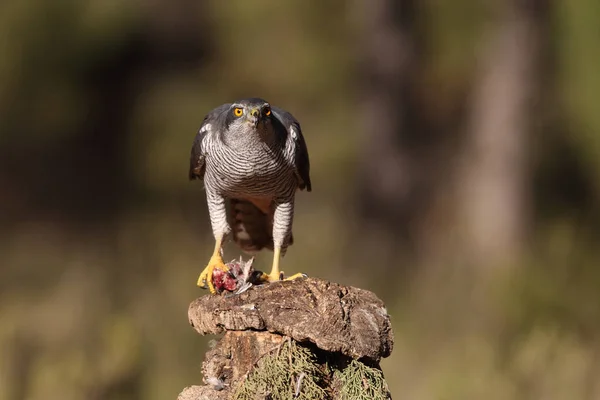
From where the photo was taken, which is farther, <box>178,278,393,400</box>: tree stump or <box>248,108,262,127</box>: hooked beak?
<box>248,108,262,127</box>: hooked beak

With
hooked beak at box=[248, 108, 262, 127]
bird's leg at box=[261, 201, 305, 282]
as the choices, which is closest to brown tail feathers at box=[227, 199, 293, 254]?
bird's leg at box=[261, 201, 305, 282]

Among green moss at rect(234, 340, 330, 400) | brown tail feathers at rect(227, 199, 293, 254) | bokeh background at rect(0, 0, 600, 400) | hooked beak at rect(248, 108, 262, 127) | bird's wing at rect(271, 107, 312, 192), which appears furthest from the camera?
bokeh background at rect(0, 0, 600, 400)

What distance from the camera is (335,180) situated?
54.5ft

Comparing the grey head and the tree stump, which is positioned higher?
the grey head

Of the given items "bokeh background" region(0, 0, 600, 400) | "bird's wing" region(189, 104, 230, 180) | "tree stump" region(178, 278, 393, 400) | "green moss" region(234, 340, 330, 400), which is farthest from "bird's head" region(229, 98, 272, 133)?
"bokeh background" region(0, 0, 600, 400)

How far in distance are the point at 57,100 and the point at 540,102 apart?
9003 mm

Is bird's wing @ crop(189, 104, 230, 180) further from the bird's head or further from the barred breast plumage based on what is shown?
the bird's head

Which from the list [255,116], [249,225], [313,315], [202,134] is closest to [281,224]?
[249,225]

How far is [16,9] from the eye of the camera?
48.5 ft

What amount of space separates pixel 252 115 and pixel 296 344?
1298 millimetres

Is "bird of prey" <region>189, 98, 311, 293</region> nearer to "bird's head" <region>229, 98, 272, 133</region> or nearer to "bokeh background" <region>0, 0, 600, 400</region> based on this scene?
"bird's head" <region>229, 98, 272, 133</region>

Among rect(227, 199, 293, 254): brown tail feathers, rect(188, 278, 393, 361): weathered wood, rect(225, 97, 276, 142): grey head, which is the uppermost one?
rect(225, 97, 276, 142): grey head

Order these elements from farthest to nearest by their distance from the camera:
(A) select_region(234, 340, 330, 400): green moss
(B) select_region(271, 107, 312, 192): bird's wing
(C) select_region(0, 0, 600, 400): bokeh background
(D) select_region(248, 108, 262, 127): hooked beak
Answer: (C) select_region(0, 0, 600, 400): bokeh background < (B) select_region(271, 107, 312, 192): bird's wing < (D) select_region(248, 108, 262, 127): hooked beak < (A) select_region(234, 340, 330, 400): green moss

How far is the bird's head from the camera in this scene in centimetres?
404
